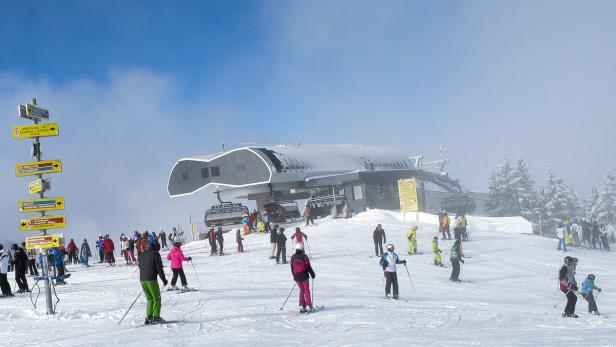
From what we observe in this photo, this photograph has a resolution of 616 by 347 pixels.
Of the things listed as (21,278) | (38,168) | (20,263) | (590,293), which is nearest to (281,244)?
(21,278)

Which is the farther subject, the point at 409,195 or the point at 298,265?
the point at 409,195

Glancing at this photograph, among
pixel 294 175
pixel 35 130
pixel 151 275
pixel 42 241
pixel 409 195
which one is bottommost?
pixel 151 275

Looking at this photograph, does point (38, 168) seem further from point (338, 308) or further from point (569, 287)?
point (569, 287)

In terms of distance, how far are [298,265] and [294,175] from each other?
131 ft

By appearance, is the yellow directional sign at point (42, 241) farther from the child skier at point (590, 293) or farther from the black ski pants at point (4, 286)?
the child skier at point (590, 293)

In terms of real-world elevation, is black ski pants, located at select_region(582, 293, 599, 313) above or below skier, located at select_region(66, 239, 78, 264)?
below

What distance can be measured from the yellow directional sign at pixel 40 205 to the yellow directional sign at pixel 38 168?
67 centimetres

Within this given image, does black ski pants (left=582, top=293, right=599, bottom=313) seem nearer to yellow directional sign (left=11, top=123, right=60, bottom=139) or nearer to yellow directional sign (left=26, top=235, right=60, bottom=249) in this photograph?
yellow directional sign (left=26, top=235, right=60, bottom=249)

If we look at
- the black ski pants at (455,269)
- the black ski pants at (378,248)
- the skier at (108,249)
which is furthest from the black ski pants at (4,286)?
the black ski pants at (378,248)

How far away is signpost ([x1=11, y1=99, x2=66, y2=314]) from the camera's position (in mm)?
12898

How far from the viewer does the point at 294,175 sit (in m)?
52.3

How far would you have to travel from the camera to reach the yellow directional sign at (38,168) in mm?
13203

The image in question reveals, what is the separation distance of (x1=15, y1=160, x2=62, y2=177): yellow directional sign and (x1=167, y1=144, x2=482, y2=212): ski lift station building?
32.1 metres

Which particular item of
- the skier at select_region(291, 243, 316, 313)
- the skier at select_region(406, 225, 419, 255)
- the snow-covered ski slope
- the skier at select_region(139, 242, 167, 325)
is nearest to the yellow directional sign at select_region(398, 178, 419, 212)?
the snow-covered ski slope
